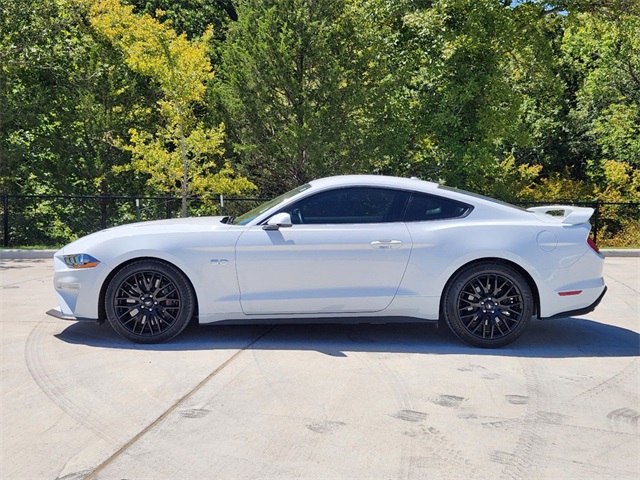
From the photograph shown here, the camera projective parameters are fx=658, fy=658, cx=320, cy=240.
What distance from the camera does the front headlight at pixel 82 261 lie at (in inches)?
228

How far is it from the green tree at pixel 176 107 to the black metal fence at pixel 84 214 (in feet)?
6.06

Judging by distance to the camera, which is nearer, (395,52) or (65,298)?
(65,298)

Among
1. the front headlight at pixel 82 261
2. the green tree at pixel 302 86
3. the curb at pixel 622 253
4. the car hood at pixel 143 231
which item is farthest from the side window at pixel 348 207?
the green tree at pixel 302 86

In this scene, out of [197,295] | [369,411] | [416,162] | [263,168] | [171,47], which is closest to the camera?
[369,411]

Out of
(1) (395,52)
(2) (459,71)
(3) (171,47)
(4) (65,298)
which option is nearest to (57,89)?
(3) (171,47)

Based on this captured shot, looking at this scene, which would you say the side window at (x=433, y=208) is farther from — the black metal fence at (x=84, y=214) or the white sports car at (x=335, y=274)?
the black metal fence at (x=84, y=214)

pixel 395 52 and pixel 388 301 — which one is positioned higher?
pixel 395 52

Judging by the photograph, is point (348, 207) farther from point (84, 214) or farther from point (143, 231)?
point (84, 214)

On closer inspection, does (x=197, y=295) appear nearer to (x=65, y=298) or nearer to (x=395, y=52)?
(x=65, y=298)

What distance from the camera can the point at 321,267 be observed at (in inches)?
228

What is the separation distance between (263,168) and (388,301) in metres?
13.3

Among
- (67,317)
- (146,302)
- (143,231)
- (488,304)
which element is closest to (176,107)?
(143,231)

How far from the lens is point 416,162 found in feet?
66.5

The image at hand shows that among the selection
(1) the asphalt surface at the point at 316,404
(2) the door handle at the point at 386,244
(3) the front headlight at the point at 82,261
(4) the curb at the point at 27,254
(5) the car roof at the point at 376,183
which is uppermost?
(5) the car roof at the point at 376,183
